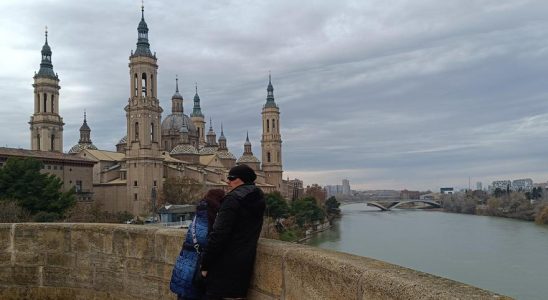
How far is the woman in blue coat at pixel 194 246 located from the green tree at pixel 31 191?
105 ft

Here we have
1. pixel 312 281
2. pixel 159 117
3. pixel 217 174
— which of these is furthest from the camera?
pixel 217 174

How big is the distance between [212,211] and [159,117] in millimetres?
59849

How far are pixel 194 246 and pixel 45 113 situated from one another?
213 ft

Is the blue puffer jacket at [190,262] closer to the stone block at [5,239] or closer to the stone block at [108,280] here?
the stone block at [108,280]

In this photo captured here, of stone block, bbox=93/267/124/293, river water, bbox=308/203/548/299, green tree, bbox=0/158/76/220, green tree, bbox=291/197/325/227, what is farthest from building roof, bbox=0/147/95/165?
stone block, bbox=93/267/124/293

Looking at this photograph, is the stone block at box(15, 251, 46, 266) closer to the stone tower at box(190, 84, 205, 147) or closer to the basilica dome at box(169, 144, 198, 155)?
the basilica dome at box(169, 144, 198, 155)

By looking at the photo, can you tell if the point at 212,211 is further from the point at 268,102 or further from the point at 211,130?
the point at 211,130

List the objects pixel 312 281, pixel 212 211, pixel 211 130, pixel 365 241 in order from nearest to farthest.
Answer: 1. pixel 312 281
2. pixel 212 211
3. pixel 365 241
4. pixel 211 130

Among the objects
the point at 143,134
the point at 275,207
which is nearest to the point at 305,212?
the point at 275,207

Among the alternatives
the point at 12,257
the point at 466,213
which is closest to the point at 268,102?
the point at 466,213

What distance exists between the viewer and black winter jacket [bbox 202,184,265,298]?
3234 mm

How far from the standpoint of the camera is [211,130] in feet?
343

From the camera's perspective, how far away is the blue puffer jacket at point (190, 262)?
3613mm

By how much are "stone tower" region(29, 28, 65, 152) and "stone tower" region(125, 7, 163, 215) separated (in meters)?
9.93
